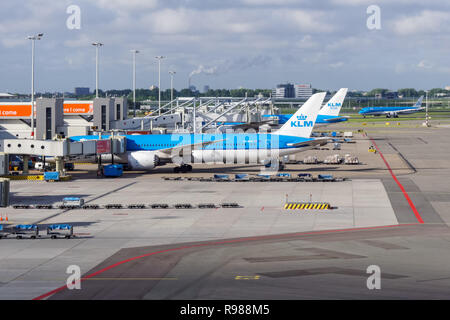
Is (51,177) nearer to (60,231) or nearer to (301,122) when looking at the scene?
(60,231)

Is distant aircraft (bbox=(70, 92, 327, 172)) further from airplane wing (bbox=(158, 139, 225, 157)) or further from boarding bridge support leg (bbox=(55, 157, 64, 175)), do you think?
boarding bridge support leg (bbox=(55, 157, 64, 175))

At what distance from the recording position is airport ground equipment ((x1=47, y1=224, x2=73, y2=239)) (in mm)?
35594

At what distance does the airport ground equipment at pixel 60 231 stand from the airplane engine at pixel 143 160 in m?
31.4

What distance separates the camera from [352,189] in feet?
180

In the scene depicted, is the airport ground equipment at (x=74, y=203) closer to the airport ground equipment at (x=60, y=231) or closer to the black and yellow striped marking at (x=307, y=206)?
the airport ground equipment at (x=60, y=231)

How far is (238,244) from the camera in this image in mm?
33344

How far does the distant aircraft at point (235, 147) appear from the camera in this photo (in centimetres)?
6775

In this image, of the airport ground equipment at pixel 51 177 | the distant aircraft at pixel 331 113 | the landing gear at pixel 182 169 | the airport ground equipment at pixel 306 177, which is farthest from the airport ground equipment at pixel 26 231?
the distant aircraft at pixel 331 113

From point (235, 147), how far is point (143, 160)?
10.3 m

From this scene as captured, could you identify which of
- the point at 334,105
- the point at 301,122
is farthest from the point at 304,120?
the point at 334,105

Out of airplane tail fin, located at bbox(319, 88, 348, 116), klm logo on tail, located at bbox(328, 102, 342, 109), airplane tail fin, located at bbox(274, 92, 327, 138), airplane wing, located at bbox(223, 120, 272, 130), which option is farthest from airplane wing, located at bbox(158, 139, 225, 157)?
airplane wing, located at bbox(223, 120, 272, 130)

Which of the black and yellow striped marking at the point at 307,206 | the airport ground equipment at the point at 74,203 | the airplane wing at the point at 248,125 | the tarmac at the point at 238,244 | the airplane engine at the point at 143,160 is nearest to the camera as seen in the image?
the tarmac at the point at 238,244

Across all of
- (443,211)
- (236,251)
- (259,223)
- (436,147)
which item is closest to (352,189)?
(443,211)
